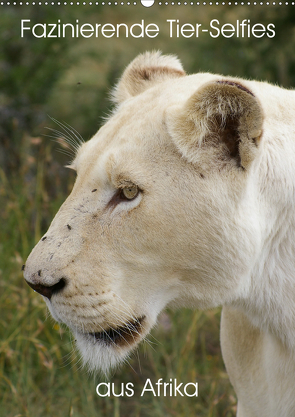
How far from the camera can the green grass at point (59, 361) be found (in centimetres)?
297

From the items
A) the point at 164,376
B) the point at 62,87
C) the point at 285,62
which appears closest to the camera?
the point at 164,376

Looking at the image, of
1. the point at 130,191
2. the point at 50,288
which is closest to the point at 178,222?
the point at 130,191

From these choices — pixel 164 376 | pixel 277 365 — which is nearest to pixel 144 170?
pixel 277 365

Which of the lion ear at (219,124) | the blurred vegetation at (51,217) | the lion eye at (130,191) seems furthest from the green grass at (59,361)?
the lion ear at (219,124)

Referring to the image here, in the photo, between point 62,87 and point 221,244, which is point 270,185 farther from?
point 62,87

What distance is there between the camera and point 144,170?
5.85ft

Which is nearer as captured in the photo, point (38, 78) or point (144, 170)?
point (144, 170)

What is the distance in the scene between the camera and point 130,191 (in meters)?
1.79

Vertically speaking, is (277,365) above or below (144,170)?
below

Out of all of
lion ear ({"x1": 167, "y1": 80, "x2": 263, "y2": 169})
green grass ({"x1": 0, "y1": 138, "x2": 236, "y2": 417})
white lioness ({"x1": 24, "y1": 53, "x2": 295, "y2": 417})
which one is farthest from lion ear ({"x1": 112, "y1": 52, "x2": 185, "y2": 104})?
green grass ({"x1": 0, "y1": 138, "x2": 236, "y2": 417})

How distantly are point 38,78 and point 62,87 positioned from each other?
103cm

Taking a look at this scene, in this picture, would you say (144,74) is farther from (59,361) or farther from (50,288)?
(59,361)

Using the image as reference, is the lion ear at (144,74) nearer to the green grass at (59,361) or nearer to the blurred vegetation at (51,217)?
the blurred vegetation at (51,217)

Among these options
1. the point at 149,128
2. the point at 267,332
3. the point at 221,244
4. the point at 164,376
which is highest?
the point at 149,128
